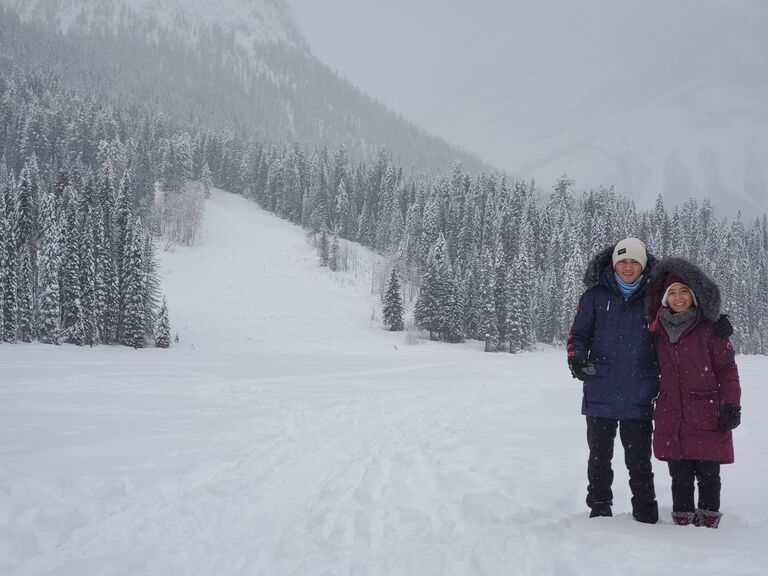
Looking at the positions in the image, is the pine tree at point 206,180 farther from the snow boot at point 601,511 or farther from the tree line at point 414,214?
the snow boot at point 601,511

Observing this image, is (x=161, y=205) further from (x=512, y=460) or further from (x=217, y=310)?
(x=512, y=460)

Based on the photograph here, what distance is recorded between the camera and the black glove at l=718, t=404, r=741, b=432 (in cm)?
383

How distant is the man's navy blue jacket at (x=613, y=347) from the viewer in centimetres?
429

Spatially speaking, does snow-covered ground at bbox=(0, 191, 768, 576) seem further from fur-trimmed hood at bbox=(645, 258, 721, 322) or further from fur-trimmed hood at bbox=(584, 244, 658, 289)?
fur-trimmed hood at bbox=(584, 244, 658, 289)

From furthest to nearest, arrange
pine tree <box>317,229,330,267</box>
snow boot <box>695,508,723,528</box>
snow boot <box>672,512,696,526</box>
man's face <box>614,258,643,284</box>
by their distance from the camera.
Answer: pine tree <box>317,229,330,267</box> → man's face <box>614,258,643,284</box> → snow boot <box>672,512,696,526</box> → snow boot <box>695,508,723,528</box>

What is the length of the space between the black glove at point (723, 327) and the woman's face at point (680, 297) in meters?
0.25

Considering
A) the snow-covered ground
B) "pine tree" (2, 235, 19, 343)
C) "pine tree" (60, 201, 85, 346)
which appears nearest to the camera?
the snow-covered ground

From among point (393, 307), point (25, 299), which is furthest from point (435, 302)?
point (25, 299)

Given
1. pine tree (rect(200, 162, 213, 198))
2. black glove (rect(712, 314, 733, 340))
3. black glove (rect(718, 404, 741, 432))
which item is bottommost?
black glove (rect(718, 404, 741, 432))

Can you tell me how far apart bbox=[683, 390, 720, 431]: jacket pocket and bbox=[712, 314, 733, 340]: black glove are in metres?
0.48

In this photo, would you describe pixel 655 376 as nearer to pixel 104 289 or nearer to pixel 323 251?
pixel 104 289

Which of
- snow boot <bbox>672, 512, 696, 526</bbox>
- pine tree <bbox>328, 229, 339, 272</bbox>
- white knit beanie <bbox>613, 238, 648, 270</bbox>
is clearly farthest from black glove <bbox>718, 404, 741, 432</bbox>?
pine tree <bbox>328, 229, 339, 272</bbox>

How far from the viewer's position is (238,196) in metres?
116

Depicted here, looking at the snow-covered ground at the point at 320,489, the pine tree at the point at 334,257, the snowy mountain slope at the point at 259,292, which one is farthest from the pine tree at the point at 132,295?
the pine tree at the point at 334,257
